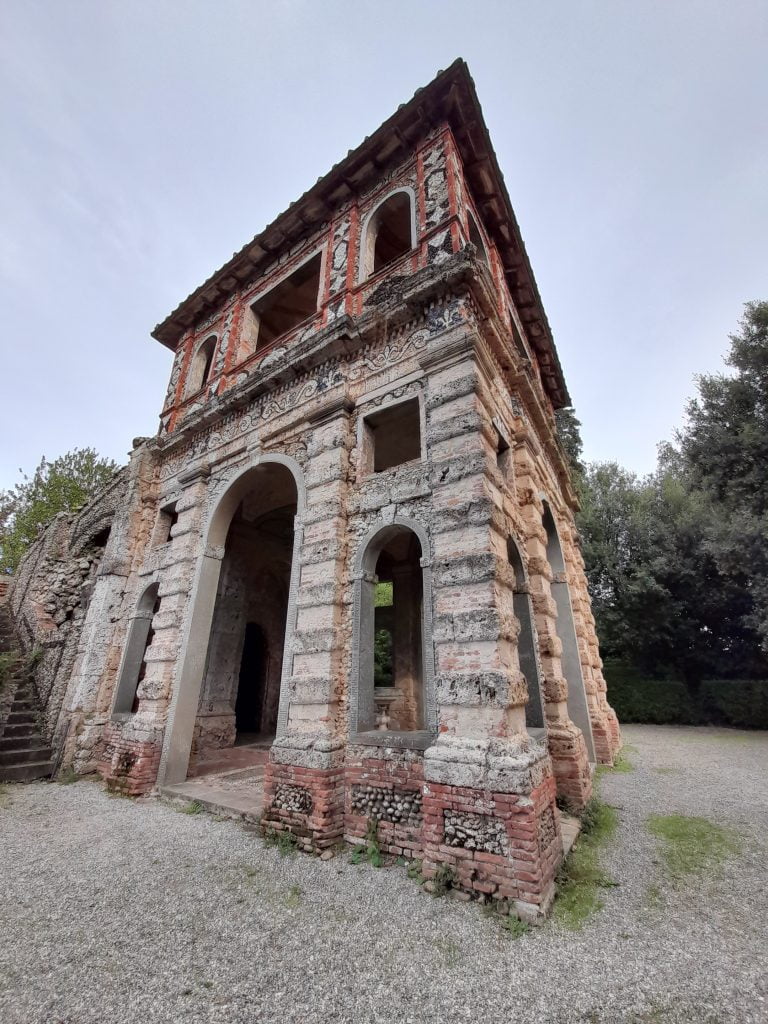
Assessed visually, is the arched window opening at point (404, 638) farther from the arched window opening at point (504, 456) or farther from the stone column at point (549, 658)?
the arched window opening at point (504, 456)

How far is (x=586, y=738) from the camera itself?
9227 millimetres

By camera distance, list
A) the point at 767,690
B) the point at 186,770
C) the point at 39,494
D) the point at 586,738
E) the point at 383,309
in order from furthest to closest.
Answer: the point at 39,494
the point at 767,690
the point at 586,738
the point at 186,770
the point at 383,309

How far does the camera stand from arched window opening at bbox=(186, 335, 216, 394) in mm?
11539

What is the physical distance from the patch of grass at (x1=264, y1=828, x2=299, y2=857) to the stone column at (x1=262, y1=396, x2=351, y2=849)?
2.4 inches

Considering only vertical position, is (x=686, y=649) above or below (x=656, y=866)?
above

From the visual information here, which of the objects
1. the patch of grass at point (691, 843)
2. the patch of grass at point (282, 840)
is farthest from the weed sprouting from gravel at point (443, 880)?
the patch of grass at point (691, 843)

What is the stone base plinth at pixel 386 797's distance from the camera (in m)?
4.71

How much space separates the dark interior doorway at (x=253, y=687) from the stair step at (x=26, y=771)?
509 cm

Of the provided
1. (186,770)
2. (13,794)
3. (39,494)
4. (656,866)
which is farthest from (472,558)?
(39,494)

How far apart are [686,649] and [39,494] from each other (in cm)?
3446

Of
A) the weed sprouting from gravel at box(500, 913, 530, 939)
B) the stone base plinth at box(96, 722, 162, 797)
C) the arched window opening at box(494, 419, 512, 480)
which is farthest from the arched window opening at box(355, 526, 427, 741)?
the weed sprouting from gravel at box(500, 913, 530, 939)

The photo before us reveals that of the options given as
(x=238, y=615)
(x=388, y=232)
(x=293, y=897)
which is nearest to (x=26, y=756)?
(x=238, y=615)

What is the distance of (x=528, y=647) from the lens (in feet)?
23.1

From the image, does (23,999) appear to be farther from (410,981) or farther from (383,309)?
(383,309)
